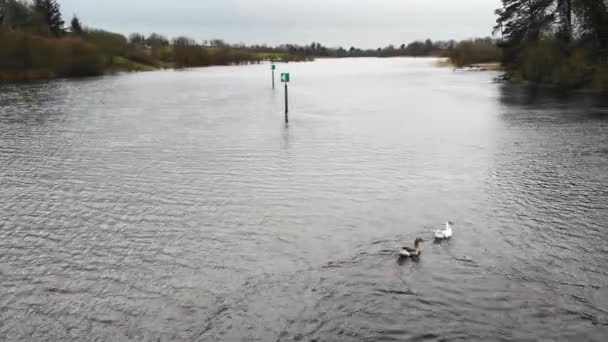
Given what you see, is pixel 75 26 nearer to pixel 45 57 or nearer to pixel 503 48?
pixel 45 57

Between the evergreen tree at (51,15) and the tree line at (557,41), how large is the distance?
8943 cm

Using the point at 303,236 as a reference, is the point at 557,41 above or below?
above

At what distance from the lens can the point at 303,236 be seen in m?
12.6

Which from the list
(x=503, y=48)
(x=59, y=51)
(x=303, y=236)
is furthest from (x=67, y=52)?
(x=303, y=236)

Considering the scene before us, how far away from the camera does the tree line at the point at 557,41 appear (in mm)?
47500

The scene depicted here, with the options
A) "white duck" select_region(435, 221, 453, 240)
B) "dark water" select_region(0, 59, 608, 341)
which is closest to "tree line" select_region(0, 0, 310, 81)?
"dark water" select_region(0, 59, 608, 341)

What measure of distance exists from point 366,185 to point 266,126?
14678 millimetres

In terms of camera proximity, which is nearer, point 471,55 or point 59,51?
point 59,51

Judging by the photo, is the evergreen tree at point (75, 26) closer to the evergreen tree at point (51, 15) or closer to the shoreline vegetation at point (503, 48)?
the shoreline vegetation at point (503, 48)

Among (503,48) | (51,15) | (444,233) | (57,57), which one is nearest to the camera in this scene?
(444,233)

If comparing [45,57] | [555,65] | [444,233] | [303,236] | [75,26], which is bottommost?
[303,236]

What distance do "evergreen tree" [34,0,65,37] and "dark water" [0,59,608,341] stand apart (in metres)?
92.4

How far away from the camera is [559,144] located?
2367 cm

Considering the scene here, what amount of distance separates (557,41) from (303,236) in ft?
174
